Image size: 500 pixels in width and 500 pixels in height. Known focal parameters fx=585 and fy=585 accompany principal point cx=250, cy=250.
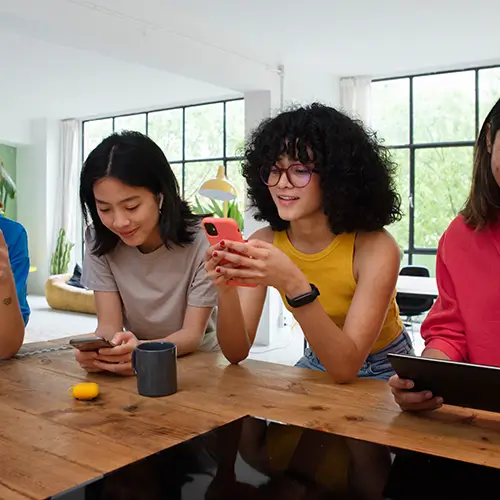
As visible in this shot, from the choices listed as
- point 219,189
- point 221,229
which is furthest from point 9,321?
point 219,189

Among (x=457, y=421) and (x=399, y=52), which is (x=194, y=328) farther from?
(x=399, y=52)

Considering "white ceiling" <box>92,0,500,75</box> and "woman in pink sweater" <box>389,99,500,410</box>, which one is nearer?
"woman in pink sweater" <box>389,99,500,410</box>

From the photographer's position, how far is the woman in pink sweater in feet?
4.47

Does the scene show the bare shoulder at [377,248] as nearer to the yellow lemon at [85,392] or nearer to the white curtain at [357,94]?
the yellow lemon at [85,392]

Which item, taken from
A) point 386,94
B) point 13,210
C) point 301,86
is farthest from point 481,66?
point 13,210

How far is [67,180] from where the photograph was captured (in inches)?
373

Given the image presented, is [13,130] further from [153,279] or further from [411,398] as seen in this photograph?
[411,398]

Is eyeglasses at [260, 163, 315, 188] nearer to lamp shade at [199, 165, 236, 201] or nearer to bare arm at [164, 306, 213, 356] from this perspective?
bare arm at [164, 306, 213, 356]

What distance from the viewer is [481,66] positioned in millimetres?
6273

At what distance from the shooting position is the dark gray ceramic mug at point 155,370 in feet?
4.06

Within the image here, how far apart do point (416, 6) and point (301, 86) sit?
172cm

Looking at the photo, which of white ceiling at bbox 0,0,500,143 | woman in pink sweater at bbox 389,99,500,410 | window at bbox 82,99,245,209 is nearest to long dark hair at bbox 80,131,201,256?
woman in pink sweater at bbox 389,99,500,410

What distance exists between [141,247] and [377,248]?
30.0 inches

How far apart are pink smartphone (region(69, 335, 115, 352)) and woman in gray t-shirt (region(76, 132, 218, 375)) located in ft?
0.96
